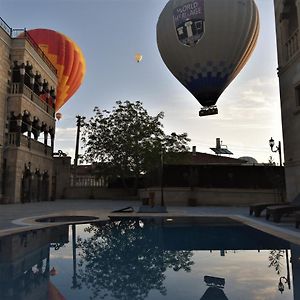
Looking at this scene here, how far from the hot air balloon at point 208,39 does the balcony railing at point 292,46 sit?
1.76 meters

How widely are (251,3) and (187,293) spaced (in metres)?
16.4

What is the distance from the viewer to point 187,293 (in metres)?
4.81

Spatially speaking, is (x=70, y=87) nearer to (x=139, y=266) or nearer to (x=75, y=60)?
(x=75, y=60)

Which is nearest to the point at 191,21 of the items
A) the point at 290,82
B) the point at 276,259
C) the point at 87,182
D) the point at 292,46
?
the point at 292,46

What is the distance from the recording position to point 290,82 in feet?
54.2

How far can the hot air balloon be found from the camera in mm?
17094

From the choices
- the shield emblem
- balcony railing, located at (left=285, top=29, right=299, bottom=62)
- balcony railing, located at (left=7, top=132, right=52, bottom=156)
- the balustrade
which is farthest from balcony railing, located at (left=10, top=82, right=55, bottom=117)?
balcony railing, located at (left=285, top=29, right=299, bottom=62)

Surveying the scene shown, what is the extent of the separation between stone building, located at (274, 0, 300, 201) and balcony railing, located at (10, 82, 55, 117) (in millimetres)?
18987

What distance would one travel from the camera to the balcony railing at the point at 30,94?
26.7 m

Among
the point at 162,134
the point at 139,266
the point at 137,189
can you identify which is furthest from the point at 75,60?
the point at 139,266

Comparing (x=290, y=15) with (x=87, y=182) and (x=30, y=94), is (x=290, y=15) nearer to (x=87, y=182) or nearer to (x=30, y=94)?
(x=30, y=94)

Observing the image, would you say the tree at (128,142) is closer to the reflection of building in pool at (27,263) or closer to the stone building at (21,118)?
the stone building at (21,118)

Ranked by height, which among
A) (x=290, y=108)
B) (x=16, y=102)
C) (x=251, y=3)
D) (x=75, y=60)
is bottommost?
(x=290, y=108)

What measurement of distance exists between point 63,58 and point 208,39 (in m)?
20.2
